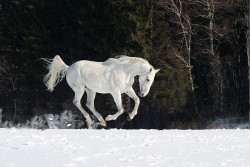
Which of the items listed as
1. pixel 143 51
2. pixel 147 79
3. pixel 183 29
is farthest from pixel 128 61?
pixel 183 29

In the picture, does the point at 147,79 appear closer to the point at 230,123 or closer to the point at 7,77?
the point at 230,123

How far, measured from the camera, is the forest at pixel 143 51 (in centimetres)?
2458

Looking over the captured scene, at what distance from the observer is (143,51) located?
23.8m

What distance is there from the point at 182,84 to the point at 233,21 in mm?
4043

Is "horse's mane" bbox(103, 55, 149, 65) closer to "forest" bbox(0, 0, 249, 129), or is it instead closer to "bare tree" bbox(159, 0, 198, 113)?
"forest" bbox(0, 0, 249, 129)

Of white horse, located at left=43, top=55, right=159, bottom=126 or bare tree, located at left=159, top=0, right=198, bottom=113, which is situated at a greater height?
bare tree, located at left=159, top=0, right=198, bottom=113
